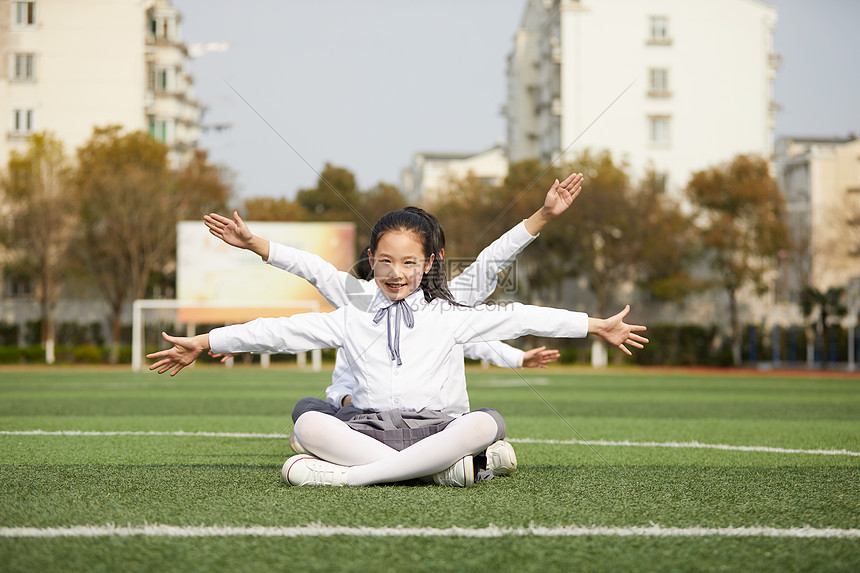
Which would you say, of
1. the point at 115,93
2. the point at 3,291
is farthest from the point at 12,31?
the point at 3,291

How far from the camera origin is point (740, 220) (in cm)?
3225

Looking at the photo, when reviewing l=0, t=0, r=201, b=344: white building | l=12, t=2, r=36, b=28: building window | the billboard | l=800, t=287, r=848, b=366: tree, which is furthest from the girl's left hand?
l=12, t=2, r=36, b=28: building window

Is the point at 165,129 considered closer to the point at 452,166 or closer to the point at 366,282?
the point at 452,166

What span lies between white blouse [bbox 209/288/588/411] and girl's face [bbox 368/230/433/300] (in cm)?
7

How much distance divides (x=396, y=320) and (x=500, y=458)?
0.89 metres

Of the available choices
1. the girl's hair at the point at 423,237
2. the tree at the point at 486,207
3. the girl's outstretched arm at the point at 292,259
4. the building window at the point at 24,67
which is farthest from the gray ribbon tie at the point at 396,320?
the building window at the point at 24,67

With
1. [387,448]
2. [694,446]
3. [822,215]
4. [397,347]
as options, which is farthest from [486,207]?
[387,448]

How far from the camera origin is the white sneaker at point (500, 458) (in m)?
4.56

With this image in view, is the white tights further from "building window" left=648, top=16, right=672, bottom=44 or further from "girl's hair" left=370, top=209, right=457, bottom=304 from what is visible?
"building window" left=648, top=16, right=672, bottom=44

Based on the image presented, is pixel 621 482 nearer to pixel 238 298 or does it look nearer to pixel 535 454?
pixel 535 454

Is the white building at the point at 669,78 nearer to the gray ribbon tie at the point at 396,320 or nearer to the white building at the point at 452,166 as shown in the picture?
the white building at the point at 452,166

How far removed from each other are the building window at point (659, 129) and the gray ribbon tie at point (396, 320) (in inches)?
1461

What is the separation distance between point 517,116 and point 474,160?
13.5 m

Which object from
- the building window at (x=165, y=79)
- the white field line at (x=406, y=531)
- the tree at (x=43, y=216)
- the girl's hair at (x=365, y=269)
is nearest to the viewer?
the white field line at (x=406, y=531)
